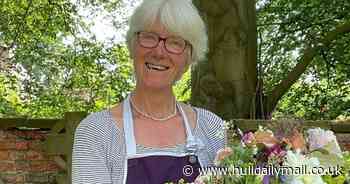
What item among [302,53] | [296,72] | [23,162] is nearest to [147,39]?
[23,162]

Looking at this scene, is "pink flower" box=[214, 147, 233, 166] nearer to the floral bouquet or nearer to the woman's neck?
the floral bouquet

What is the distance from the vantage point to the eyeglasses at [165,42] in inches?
58.2

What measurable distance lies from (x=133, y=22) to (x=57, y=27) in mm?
4720

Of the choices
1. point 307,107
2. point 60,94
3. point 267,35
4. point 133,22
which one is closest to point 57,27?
point 60,94

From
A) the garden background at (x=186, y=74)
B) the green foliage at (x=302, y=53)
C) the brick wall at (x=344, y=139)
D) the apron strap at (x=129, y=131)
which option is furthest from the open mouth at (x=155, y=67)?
the green foliage at (x=302, y=53)

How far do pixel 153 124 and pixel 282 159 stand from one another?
1.54 ft

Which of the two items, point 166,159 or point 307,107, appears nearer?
point 166,159

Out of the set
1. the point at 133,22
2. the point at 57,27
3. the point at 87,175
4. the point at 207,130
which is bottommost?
the point at 87,175

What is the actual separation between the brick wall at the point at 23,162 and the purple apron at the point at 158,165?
221 centimetres

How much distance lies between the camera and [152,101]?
61.1 inches

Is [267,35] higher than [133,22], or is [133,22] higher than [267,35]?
[267,35]

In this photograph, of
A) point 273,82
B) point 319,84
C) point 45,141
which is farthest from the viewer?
point 319,84

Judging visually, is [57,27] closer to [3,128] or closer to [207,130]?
[3,128]

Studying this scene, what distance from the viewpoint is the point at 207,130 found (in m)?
1.58
